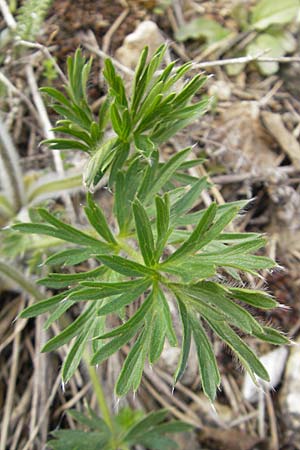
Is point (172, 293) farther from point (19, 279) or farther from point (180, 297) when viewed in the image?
point (19, 279)

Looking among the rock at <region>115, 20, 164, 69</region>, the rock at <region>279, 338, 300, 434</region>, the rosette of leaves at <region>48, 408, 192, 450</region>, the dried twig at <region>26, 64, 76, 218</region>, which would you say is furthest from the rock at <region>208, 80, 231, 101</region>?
the rosette of leaves at <region>48, 408, 192, 450</region>

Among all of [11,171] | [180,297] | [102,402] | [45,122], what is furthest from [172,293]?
[45,122]

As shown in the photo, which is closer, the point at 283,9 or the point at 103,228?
the point at 103,228

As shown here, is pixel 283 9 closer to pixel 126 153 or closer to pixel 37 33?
pixel 37 33

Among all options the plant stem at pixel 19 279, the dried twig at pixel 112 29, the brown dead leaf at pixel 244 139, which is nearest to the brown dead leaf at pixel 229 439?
the plant stem at pixel 19 279

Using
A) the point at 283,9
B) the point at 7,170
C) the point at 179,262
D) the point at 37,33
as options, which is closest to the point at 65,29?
the point at 37,33

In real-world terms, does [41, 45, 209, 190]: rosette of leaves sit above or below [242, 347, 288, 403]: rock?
above

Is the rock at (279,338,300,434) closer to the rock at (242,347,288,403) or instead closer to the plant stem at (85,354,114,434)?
the rock at (242,347,288,403)
